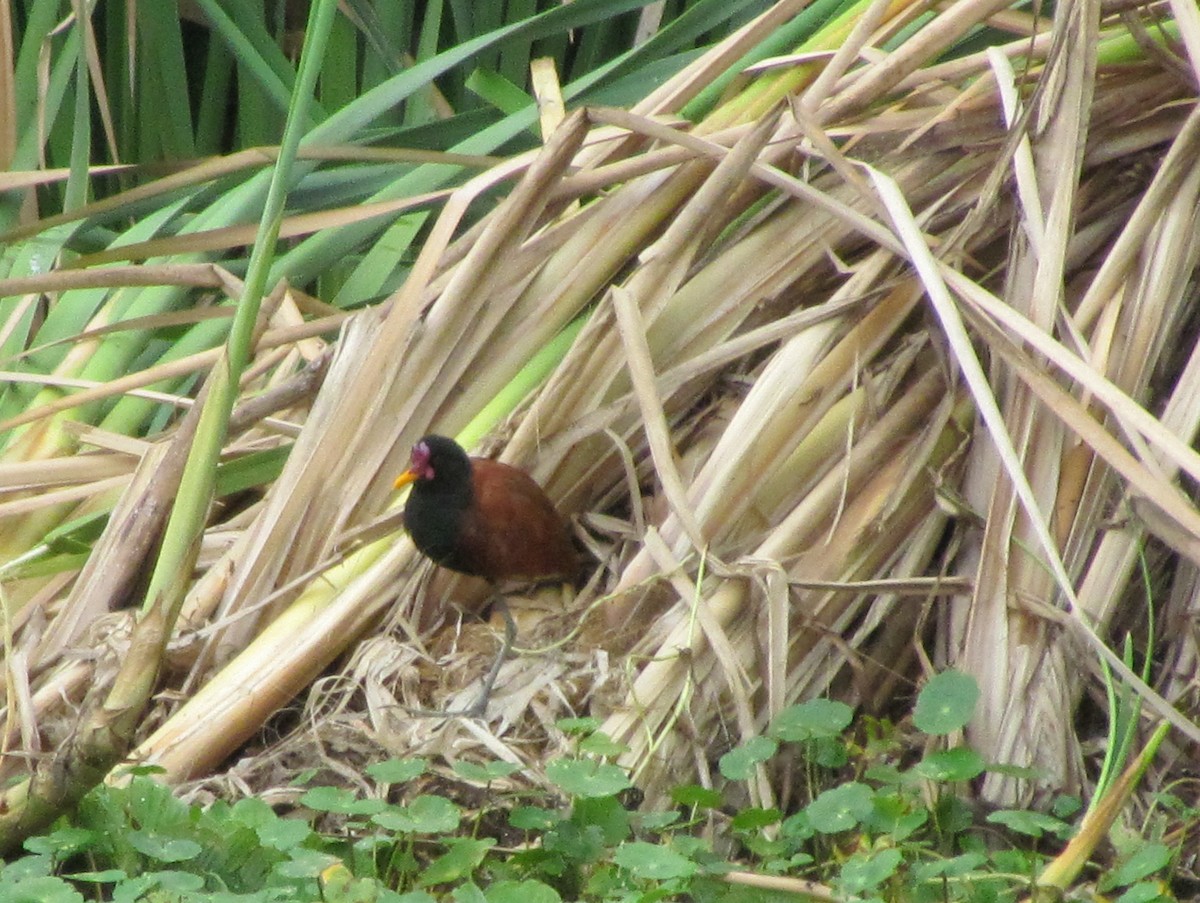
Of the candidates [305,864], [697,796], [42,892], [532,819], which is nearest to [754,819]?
[697,796]

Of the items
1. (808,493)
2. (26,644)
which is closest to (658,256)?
(808,493)

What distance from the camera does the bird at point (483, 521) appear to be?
2.56 meters

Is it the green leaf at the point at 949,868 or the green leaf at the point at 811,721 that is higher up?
the green leaf at the point at 811,721

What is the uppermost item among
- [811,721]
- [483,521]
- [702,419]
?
[702,419]

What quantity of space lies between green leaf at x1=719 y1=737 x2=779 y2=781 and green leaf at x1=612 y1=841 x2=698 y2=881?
207mm

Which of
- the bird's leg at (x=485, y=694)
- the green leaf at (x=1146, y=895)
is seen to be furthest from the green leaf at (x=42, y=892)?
the green leaf at (x=1146, y=895)

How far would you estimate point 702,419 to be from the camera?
283cm

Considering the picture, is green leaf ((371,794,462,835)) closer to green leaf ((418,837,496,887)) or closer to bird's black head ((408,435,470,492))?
green leaf ((418,837,496,887))

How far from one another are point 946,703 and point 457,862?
0.73 meters

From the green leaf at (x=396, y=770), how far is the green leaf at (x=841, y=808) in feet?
1.80

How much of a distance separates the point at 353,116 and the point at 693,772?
146cm

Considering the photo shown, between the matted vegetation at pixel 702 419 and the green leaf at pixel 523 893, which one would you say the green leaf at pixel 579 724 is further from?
the green leaf at pixel 523 893

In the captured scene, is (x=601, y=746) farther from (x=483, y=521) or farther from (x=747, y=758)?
(x=483, y=521)

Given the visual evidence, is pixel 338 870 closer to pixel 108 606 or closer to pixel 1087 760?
pixel 108 606
